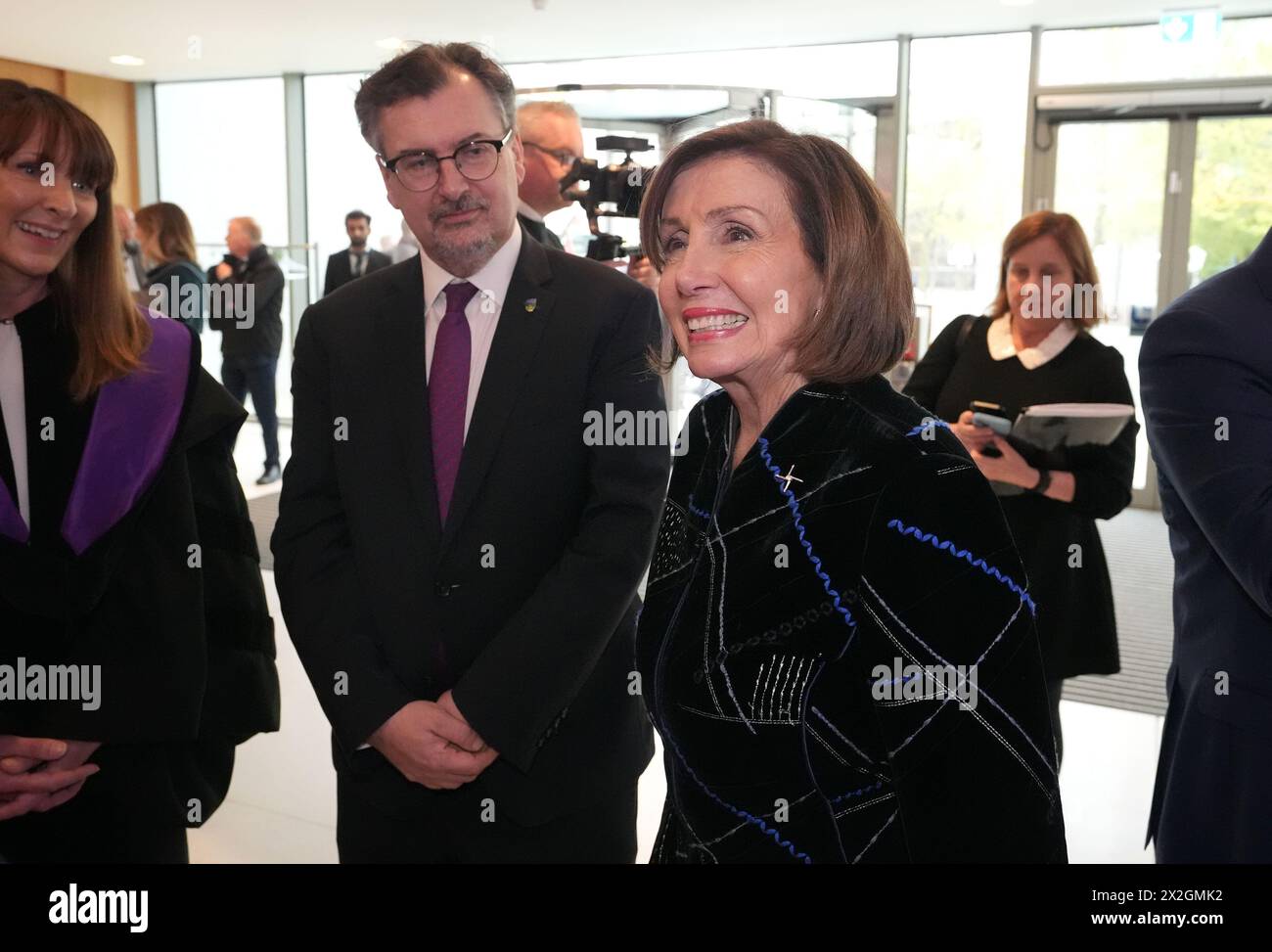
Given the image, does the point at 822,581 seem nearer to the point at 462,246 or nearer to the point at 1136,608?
the point at 462,246

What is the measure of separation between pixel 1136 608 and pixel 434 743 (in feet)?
14.9

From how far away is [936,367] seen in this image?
291 cm

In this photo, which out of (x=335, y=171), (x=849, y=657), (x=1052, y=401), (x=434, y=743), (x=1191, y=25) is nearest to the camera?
(x=849, y=657)

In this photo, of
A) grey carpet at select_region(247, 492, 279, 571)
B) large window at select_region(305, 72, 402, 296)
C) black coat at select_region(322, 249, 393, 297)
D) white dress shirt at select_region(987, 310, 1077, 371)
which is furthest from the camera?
large window at select_region(305, 72, 402, 296)

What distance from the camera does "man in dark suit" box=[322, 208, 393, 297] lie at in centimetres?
696

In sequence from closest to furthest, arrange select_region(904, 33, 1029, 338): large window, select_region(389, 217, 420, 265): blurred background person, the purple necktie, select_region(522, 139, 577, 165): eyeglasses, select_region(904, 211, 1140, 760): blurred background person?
1. the purple necktie
2. select_region(904, 211, 1140, 760): blurred background person
3. select_region(522, 139, 577, 165): eyeglasses
4. select_region(904, 33, 1029, 338): large window
5. select_region(389, 217, 420, 265): blurred background person

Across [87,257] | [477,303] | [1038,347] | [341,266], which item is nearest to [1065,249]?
[1038,347]

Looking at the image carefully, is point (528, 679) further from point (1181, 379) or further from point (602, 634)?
point (1181, 379)

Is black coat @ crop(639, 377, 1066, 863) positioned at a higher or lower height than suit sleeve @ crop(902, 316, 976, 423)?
lower

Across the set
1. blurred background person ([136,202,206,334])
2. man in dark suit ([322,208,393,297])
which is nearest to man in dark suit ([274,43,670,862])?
blurred background person ([136,202,206,334])

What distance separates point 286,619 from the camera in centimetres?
180

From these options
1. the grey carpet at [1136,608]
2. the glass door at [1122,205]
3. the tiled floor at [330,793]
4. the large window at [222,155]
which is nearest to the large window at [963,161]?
the glass door at [1122,205]

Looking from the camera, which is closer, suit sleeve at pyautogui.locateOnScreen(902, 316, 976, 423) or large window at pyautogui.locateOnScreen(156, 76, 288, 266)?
suit sleeve at pyautogui.locateOnScreen(902, 316, 976, 423)

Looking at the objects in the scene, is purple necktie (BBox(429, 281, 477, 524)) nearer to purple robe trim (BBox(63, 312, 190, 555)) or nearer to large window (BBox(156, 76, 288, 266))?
purple robe trim (BBox(63, 312, 190, 555))
